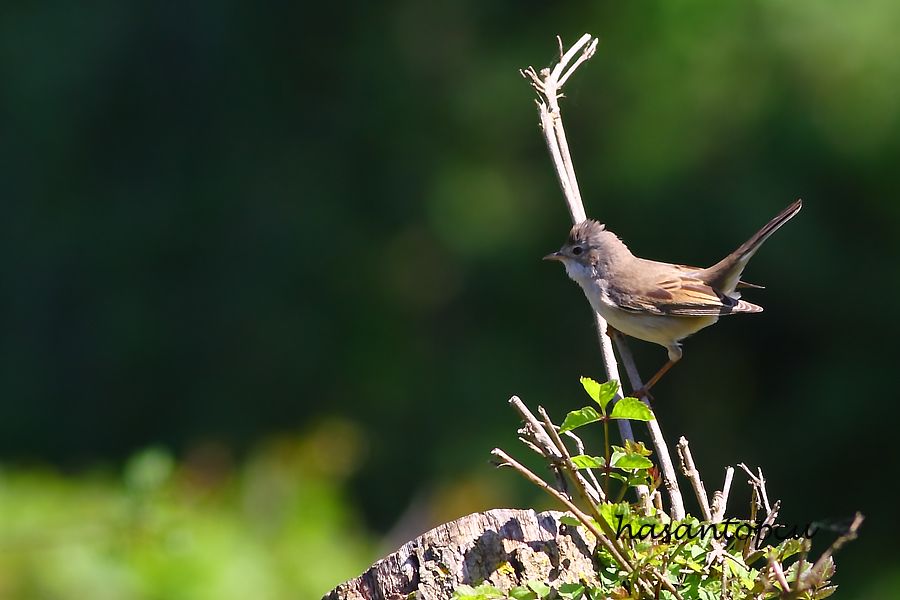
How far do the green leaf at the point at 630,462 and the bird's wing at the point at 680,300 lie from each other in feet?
7.18

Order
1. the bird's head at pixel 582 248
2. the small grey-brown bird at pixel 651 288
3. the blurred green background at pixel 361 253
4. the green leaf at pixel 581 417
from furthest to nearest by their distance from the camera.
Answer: the blurred green background at pixel 361 253 < the bird's head at pixel 582 248 < the small grey-brown bird at pixel 651 288 < the green leaf at pixel 581 417

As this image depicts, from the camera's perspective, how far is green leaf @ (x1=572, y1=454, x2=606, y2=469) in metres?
2.14

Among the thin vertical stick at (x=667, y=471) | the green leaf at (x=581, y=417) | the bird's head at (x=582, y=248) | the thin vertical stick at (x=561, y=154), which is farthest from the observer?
the bird's head at (x=582, y=248)

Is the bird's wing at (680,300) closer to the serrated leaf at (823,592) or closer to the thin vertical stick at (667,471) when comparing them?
Result: the thin vertical stick at (667,471)

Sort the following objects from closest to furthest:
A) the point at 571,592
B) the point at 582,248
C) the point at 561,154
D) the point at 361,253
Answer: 1. the point at 571,592
2. the point at 561,154
3. the point at 582,248
4. the point at 361,253

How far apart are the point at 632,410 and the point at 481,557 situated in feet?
1.93

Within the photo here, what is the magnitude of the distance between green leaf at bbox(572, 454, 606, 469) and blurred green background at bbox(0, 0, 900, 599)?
255 cm

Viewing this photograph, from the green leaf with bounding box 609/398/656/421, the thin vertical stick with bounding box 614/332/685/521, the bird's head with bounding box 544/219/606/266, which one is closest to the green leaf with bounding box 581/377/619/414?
the green leaf with bounding box 609/398/656/421

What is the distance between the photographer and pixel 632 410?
211cm

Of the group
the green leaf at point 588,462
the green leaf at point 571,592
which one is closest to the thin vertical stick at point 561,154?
the green leaf at point 588,462

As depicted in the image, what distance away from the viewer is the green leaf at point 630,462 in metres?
2.12

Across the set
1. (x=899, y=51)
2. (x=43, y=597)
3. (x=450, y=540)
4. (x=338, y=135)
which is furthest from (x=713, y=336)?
(x=450, y=540)

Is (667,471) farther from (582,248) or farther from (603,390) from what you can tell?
(582,248)

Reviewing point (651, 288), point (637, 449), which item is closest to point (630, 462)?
point (637, 449)
